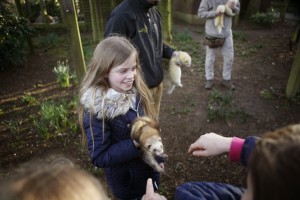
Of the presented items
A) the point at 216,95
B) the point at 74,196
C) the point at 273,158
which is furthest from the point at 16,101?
the point at 273,158

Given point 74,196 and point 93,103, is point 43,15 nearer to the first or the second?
point 93,103

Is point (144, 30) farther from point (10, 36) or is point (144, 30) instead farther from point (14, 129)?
point (10, 36)

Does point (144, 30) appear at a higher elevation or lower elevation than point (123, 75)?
higher

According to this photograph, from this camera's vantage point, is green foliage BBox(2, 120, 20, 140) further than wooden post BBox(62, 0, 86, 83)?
Yes

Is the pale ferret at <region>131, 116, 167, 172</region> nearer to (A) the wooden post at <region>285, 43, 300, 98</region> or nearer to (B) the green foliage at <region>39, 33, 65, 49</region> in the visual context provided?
(A) the wooden post at <region>285, 43, 300, 98</region>

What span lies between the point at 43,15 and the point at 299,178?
9306 millimetres

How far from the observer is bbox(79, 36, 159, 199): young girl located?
6.06ft

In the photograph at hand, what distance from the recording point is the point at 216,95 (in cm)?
462

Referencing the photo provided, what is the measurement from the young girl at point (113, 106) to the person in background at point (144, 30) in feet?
2.17

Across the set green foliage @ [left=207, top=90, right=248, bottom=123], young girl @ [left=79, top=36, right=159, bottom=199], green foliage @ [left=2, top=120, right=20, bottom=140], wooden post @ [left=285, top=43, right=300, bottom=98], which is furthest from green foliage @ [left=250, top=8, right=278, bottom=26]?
young girl @ [left=79, top=36, right=159, bottom=199]

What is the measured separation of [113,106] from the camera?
186cm

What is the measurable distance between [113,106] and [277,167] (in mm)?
1248

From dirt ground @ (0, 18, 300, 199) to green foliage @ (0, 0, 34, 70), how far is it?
0.39m

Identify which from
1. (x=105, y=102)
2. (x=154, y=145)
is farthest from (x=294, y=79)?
(x=105, y=102)
